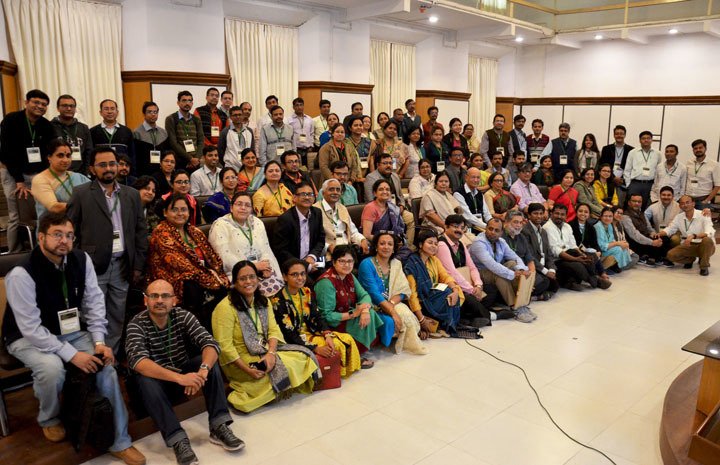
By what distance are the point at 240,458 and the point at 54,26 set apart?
5.73m

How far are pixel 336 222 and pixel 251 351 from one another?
1711 millimetres

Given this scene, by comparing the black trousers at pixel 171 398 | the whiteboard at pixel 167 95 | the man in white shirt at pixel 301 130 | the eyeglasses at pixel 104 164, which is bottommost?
the black trousers at pixel 171 398

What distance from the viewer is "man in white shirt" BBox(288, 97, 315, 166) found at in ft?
22.8

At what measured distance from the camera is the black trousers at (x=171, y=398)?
9.40ft

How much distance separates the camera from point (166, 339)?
10.2ft

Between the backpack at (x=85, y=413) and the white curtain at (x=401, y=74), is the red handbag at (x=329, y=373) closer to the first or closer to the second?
the backpack at (x=85, y=413)

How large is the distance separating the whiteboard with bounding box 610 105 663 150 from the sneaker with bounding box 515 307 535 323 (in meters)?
7.78

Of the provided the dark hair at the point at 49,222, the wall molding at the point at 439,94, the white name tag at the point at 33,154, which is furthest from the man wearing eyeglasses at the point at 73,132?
the wall molding at the point at 439,94

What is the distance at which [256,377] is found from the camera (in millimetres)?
3408

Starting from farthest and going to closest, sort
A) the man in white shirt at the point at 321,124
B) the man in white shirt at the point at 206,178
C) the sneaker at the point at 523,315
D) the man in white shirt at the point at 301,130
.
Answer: the man in white shirt at the point at 321,124
the man in white shirt at the point at 301,130
the man in white shirt at the point at 206,178
the sneaker at the point at 523,315

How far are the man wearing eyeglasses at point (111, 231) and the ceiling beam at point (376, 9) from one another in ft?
18.1

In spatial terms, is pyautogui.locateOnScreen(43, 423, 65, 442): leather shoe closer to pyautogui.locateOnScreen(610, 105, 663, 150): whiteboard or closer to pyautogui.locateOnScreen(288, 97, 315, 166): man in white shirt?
pyautogui.locateOnScreen(288, 97, 315, 166): man in white shirt

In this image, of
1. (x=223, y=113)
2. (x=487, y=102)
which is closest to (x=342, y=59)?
(x=223, y=113)

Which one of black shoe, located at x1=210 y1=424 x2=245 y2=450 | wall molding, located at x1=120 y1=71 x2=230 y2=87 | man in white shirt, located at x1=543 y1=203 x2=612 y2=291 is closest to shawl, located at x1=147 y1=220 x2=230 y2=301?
black shoe, located at x1=210 y1=424 x2=245 y2=450
